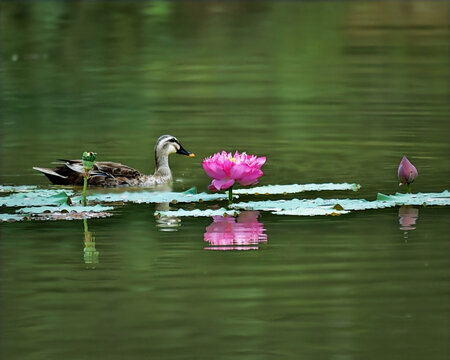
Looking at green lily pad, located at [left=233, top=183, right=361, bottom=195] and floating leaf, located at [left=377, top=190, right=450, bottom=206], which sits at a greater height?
green lily pad, located at [left=233, top=183, right=361, bottom=195]

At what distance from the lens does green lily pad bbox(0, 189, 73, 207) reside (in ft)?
30.6

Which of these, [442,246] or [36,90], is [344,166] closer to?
[442,246]

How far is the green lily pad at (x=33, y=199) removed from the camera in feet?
30.6

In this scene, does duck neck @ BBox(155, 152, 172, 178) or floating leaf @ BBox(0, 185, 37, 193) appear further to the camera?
duck neck @ BBox(155, 152, 172, 178)

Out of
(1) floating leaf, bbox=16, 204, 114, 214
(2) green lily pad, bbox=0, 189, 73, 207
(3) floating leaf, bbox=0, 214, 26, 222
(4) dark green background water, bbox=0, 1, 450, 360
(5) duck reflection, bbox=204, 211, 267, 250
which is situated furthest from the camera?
(2) green lily pad, bbox=0, 189, 73, 207

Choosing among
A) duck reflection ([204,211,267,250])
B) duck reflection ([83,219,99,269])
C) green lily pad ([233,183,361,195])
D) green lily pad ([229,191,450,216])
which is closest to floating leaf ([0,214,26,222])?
duck reflection ([83,219,99,269])

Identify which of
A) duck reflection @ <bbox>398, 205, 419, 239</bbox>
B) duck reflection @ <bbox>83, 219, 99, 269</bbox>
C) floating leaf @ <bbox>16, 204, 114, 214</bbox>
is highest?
floating leaf @ <bbox>16, 204, 114, 214</bbox>

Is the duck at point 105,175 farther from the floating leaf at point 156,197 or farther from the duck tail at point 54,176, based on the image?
the floating leaf at point 156,197

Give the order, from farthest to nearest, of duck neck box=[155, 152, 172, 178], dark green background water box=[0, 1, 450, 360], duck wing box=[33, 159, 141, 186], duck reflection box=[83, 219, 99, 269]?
duck neck box=[155, 152, 172, 178], duck wing box=[33, 159, 141, 186], duck reflection box=[83, 219, 99, 269], dark green background water box=[0, 1, 450, 360]

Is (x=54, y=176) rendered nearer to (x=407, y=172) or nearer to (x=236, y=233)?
(x=236, y=233)

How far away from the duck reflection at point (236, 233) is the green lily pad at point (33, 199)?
3.67 ft

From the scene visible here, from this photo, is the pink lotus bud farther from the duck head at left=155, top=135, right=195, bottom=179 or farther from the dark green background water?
the duck head at left=155, top=135, right=195, bottom=179

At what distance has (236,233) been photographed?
848 centimetres

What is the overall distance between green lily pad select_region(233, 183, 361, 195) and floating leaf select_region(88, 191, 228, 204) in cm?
20
